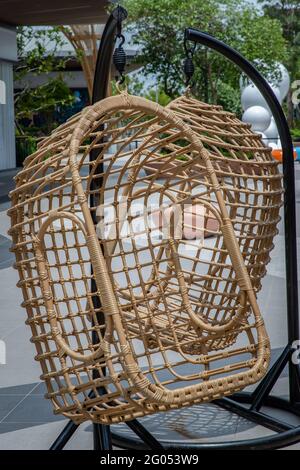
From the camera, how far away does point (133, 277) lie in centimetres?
666

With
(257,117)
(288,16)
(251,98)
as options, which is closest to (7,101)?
(257,117)

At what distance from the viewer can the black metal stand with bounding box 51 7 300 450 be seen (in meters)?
3.00

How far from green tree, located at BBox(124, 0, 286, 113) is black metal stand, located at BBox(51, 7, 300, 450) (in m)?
15.7

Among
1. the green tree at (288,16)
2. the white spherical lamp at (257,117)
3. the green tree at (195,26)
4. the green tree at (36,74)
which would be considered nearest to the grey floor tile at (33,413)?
the green tree at (195,26)

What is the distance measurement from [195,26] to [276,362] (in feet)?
54.9

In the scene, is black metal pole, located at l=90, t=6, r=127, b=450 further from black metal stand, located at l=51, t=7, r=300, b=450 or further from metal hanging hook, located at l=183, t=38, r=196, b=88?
metal hanging hook, located at l=183, t=38, r=196, b=88

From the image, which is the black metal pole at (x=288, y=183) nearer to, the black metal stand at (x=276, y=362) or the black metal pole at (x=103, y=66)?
the black metal stand at (x=276, y=362)

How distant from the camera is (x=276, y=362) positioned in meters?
3.48

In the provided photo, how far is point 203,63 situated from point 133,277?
14.8 m

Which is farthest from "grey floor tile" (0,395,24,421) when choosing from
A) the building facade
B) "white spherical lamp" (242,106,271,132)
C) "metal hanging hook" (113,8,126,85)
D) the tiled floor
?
"white spherical lamp" (242,106,271,132)

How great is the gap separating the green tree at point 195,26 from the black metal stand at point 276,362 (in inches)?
616

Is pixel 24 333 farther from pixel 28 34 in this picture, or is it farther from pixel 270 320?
pixel 28 34

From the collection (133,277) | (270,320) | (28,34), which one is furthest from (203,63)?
(270,320)

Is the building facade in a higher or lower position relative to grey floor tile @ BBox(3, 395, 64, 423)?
higher
